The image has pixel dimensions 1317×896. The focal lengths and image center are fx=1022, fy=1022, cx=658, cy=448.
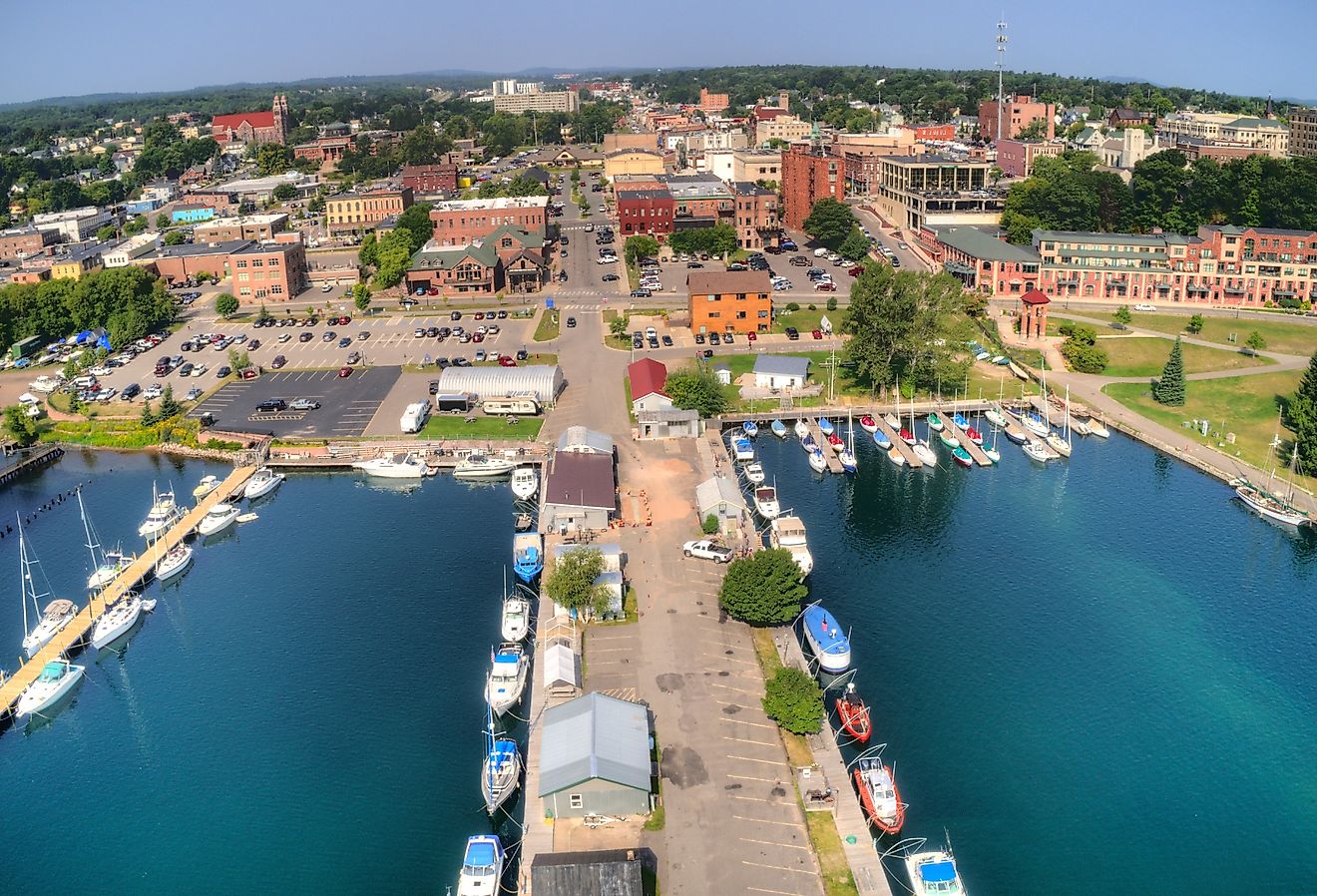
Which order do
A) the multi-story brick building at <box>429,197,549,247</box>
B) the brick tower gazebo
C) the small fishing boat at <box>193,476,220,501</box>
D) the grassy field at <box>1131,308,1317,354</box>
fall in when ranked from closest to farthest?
the small fishing boat at <box>193,476,220,501</box> → the grassy field at <box>1131,308,1317,354</box> → the brick tower gazebo → the multi-story brick building at <box>429,197,549,247</box>

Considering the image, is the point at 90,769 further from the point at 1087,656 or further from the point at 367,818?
the point at 1087,656

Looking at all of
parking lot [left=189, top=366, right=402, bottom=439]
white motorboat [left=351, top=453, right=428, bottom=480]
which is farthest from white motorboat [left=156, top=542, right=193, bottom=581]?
parking lot [left=189, top=366, right=402, bottom=439]

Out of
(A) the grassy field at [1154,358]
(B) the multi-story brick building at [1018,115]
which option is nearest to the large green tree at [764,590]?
(A) the grassy field at [1154,358]

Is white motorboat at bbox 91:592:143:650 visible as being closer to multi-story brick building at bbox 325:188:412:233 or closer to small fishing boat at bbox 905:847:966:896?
small fishing boat at bbox 905:847:966:896

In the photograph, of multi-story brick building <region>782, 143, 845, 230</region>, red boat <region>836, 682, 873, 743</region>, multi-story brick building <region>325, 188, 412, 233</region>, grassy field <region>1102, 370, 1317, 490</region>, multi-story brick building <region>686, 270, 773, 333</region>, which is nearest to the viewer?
red boat <region>836, 682, 873, 743</region>

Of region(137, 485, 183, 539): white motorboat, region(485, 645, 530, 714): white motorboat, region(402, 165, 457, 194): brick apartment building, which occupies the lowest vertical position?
region(485, 645, 530, 714): white motorboat

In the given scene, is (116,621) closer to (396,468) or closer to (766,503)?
(396,468)

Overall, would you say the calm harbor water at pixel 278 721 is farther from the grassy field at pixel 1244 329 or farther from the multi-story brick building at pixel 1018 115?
the multi-story brick building at pixel 1018 115
